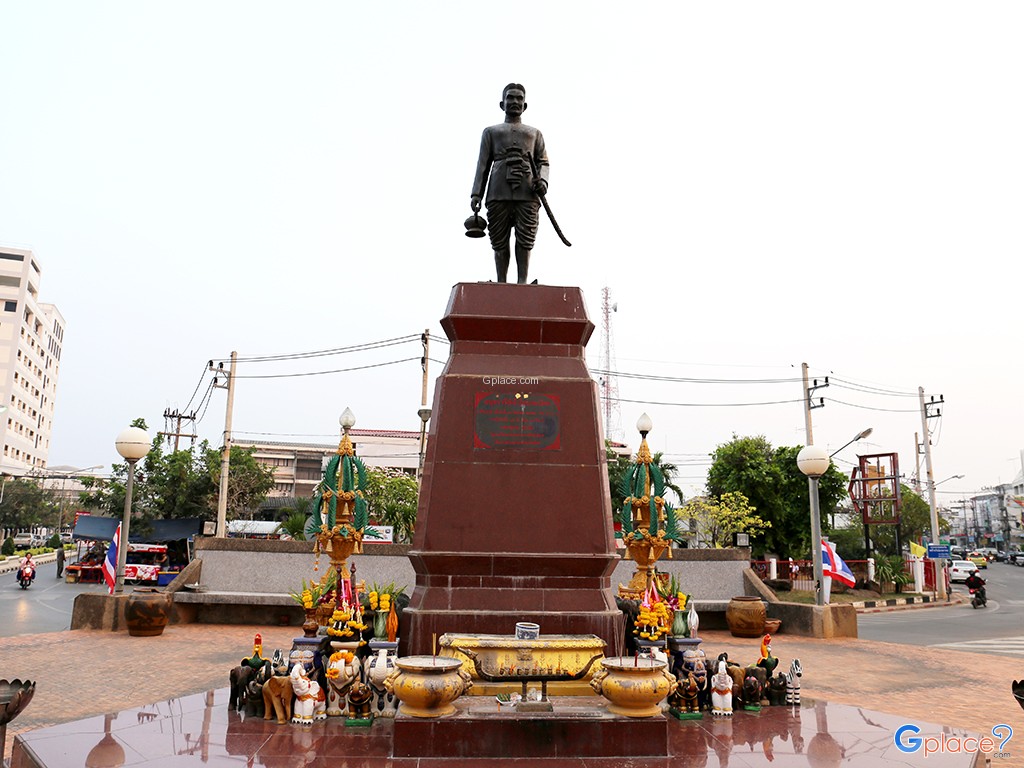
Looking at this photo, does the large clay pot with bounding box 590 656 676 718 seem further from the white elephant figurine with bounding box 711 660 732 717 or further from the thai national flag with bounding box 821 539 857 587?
the thai national flag with bounding box 821 539 857 587

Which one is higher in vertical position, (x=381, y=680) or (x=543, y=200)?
(x=543, y=200)

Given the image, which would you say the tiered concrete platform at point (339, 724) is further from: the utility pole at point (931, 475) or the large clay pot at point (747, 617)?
Result: the utility pole at point (931, 475)

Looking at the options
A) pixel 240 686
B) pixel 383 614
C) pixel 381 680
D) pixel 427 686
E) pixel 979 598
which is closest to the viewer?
pixel 427 686

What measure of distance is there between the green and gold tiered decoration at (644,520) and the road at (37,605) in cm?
1224

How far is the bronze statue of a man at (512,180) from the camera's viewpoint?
8.75 meters

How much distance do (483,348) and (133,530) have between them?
32.6 meters

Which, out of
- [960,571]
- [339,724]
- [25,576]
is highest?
[339,724]

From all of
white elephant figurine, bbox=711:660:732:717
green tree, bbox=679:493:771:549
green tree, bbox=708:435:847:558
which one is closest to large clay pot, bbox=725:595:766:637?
white elephant figurine, bbox=711:660:732:717

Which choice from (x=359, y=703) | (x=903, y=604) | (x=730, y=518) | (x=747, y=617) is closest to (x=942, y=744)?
(x=359, y=703)

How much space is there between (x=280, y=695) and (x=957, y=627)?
60.9ft

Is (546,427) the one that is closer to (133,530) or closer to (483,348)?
(483,348)

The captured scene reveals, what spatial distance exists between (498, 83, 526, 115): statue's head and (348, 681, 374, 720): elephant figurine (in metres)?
6.46

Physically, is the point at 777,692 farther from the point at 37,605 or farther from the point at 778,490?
the point at 778,490

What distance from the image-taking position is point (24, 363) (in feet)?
212
